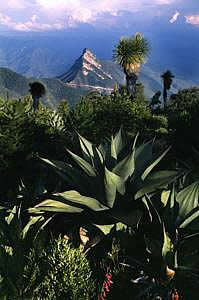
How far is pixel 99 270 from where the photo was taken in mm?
4551

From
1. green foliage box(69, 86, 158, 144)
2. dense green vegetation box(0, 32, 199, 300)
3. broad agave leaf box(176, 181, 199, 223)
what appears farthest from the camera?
green foliage box(69, 86, 158, 144)

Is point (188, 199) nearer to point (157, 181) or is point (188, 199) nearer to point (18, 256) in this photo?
point (157, 181)

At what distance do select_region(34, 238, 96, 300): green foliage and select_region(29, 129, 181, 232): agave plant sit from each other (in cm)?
78

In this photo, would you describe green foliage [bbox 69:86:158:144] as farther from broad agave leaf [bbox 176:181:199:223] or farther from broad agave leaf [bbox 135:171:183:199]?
broad agave leaf [bbox 176:181:199:223]

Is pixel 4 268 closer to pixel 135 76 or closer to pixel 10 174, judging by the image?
pixel 10 174

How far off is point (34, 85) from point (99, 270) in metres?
29.3

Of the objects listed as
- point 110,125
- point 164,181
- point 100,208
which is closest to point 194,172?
point 164,181

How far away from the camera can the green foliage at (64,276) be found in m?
3.78

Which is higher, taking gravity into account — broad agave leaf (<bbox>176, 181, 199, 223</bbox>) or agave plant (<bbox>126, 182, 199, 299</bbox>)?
broad agave leaf (<bbox>176, 181, 199, 223</bbox>)

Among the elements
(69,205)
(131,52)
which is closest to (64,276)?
(69,205)

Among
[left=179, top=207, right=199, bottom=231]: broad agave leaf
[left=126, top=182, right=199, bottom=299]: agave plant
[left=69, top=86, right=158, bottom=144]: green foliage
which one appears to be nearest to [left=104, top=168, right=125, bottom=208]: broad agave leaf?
[left=126, top=182, right=199, bottom=299]: agave plant

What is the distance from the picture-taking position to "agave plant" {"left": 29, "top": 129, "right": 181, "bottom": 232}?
4812mm

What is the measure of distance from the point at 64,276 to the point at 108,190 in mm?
1315

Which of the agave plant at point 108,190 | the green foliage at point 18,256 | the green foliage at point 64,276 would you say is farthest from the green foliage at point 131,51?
the green foliage at point 64,276
